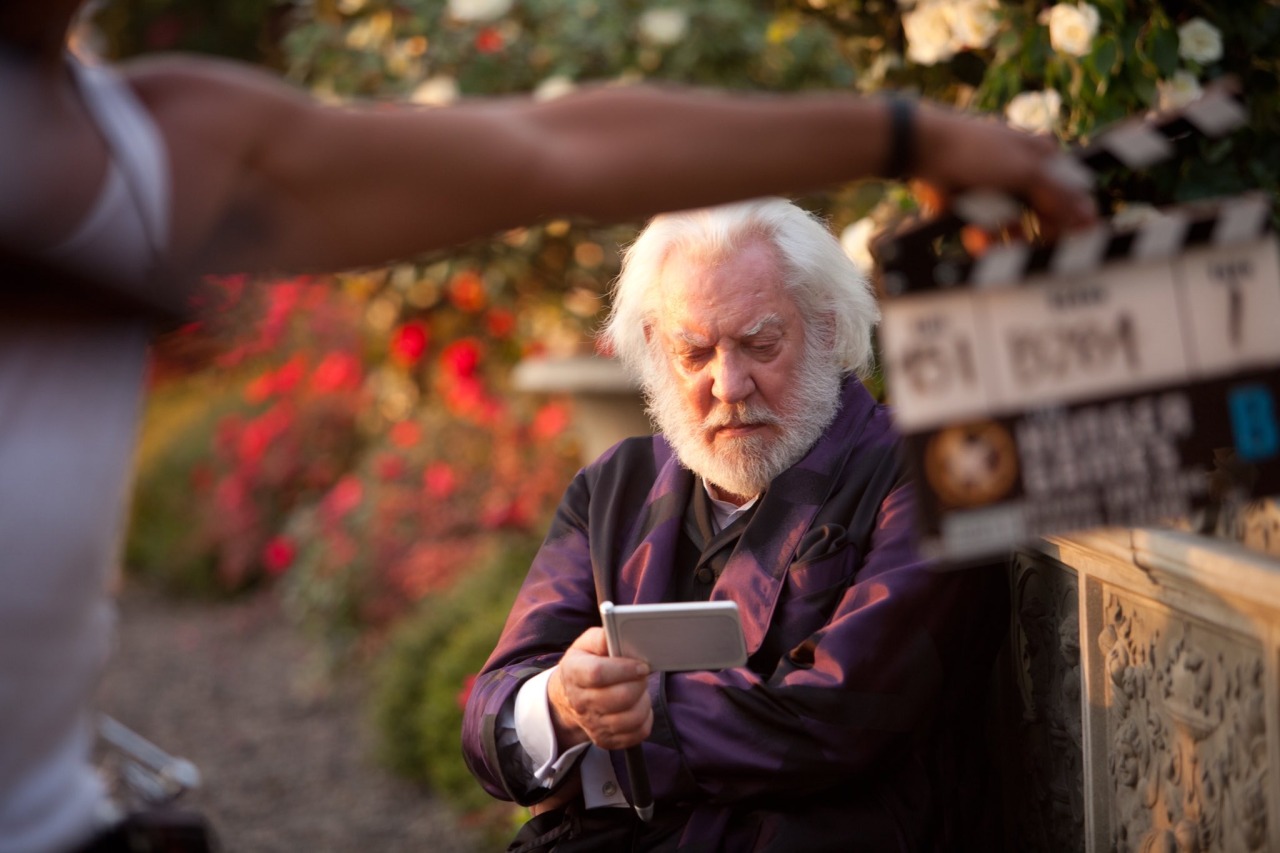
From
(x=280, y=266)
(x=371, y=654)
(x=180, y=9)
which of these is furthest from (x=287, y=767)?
(x=180, y=9)

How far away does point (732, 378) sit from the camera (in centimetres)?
291

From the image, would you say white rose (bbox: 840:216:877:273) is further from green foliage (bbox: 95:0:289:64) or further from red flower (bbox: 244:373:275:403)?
green foliage (bbox: 95:0:289:64)

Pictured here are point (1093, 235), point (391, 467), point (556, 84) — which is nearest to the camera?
point (1093, 235)

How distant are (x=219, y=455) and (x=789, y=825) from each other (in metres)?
8.96

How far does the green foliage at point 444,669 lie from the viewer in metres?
5.77

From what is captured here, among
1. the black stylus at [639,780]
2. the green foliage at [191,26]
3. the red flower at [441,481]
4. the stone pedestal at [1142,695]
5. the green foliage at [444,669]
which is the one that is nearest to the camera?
the stone pedestal at [1142,695]

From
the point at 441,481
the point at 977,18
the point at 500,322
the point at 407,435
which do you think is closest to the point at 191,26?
the point at 500,322

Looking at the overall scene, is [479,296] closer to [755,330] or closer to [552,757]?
[755,330]

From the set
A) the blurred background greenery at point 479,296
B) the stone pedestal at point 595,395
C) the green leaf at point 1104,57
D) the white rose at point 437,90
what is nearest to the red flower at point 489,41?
the blurred background greenery at point 479,296

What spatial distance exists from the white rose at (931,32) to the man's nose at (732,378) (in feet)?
3.62

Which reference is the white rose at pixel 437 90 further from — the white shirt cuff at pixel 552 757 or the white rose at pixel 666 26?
the white shirt cuff at pixel 552 757

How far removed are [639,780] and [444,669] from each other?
11.0 feet

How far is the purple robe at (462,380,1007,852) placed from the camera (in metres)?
2.55

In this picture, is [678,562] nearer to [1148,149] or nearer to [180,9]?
[1148,149]
